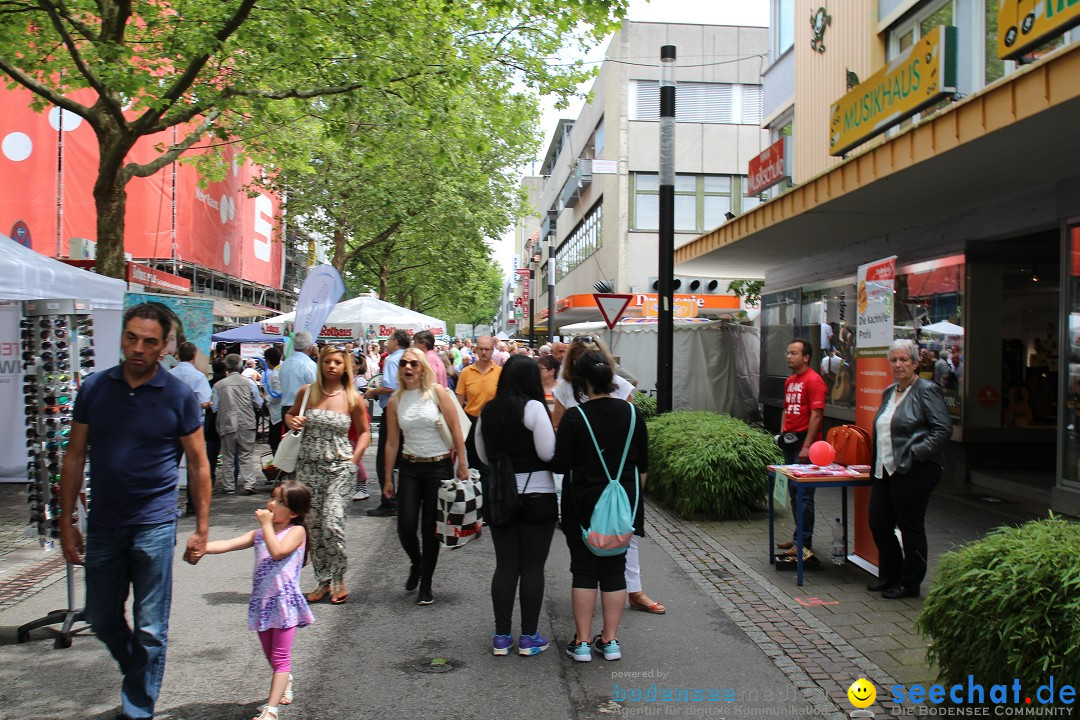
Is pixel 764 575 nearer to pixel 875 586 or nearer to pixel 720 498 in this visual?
pixel 875 586

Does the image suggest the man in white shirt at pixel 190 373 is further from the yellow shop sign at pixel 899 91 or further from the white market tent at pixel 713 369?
the white market tent at pixel 713 369

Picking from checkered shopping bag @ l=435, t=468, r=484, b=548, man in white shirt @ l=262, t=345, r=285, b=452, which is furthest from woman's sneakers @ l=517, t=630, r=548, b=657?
man in white shirt @ l=262, t=345, r=285, b=452

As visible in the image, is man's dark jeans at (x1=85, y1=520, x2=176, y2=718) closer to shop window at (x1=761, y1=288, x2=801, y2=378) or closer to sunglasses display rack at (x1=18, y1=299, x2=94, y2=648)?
sunglasses display rack at (x1=18, y1=299, x2=94, y2=648)

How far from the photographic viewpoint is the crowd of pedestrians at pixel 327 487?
3.77 metres

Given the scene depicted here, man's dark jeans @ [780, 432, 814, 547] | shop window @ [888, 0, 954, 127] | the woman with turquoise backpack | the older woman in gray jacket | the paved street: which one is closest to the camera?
the paved street

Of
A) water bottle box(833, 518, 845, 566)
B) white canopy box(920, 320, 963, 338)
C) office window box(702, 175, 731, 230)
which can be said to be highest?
office window box(702, 175, 731, 230)

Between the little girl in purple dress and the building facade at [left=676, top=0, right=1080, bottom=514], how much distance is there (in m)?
4.30

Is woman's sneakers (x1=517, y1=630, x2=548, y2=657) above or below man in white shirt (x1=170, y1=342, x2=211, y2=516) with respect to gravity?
below

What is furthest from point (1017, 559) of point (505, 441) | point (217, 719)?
point (217, 719)

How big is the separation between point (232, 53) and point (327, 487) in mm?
7783

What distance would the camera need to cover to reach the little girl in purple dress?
3963 millimetres

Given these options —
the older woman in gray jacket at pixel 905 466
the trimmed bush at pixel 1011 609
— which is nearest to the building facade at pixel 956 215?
the older woman in gray jacket at pixel 905 466

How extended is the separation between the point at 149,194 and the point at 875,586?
1963cm

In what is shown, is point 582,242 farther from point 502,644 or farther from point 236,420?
point 502,644
